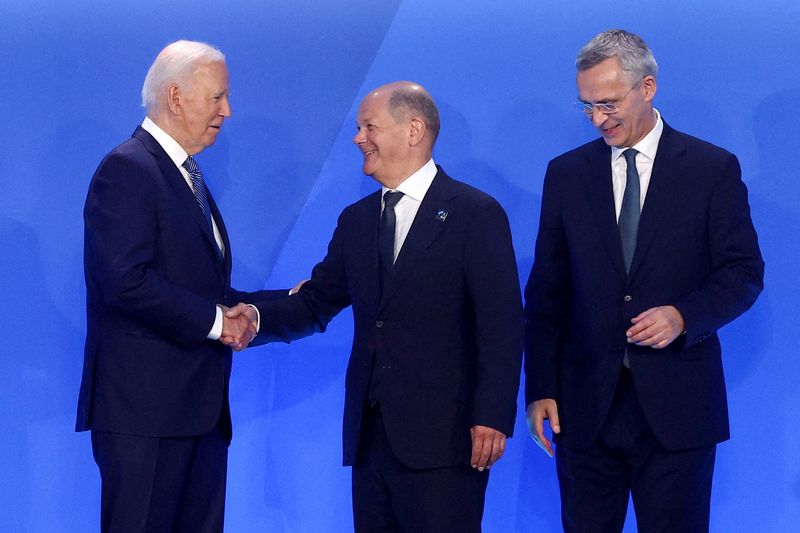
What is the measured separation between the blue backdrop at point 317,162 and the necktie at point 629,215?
90 cm

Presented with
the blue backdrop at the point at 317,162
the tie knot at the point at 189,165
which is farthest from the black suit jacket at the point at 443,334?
the blue backdrop at the point at 317,162

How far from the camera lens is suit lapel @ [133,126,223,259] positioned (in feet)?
10.4

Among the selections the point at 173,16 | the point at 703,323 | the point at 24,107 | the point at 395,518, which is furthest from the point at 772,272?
the point at 24,107

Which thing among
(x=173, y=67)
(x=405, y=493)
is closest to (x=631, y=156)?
(x=405, y=493)

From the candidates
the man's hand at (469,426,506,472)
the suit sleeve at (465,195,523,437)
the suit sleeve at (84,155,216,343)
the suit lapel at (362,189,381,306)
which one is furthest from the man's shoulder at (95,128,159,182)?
the man's hand at (469,426,506,472)

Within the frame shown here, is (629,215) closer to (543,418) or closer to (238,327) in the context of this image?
(543,418)

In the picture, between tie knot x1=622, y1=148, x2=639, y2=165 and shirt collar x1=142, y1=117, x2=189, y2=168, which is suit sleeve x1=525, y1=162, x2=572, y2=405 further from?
shirt collar x1=142, y1=117, x2=189, y2=168

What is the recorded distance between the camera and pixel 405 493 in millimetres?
3002

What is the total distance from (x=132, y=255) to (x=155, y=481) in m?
0.62

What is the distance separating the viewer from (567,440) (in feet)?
10.4

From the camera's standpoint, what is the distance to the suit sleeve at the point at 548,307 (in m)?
3.23

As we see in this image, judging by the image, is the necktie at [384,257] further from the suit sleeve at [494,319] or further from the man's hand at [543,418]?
the man's hand at [543,418]

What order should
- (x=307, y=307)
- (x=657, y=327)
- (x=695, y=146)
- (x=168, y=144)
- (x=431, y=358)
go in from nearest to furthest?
1. (x=657, y=327)
2. (x=431, y=358)
3. (x=695, y=146)
4. (x=168, y=144)
5. (x=307, y=307)

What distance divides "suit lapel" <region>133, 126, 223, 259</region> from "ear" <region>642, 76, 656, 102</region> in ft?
4.25
